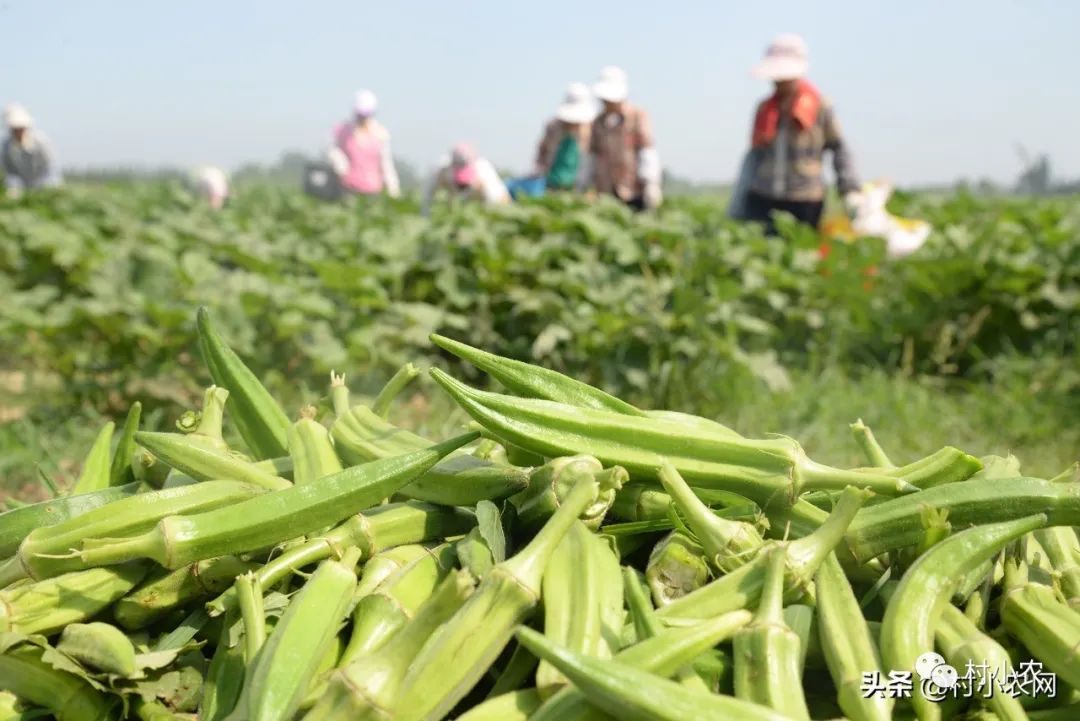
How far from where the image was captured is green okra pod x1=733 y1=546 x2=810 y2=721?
137cm

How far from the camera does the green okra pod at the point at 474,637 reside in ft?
4.50

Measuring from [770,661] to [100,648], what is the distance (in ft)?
3.03

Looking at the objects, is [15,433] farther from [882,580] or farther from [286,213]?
[286,213]

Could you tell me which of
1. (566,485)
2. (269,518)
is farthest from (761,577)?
(269,518)

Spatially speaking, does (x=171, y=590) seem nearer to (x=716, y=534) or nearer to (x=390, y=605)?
(x=390, y=605)

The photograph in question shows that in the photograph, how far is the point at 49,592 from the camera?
158cm

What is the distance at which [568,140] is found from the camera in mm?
11555

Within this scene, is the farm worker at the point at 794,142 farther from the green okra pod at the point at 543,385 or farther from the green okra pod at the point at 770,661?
the green okra pod at the point at 770,661

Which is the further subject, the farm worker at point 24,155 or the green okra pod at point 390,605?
the farm worker at point 24,155

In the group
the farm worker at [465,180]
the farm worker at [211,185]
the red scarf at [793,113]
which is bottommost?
the farm worker at [211,185]

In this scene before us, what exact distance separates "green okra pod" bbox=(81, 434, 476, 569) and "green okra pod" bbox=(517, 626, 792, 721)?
0.50 m

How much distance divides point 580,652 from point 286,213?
615 inches

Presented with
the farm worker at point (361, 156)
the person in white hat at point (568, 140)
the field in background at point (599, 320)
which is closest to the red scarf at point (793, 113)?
the field in background at point (599, 320)

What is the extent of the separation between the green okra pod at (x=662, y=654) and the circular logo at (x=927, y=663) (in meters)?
0.23
